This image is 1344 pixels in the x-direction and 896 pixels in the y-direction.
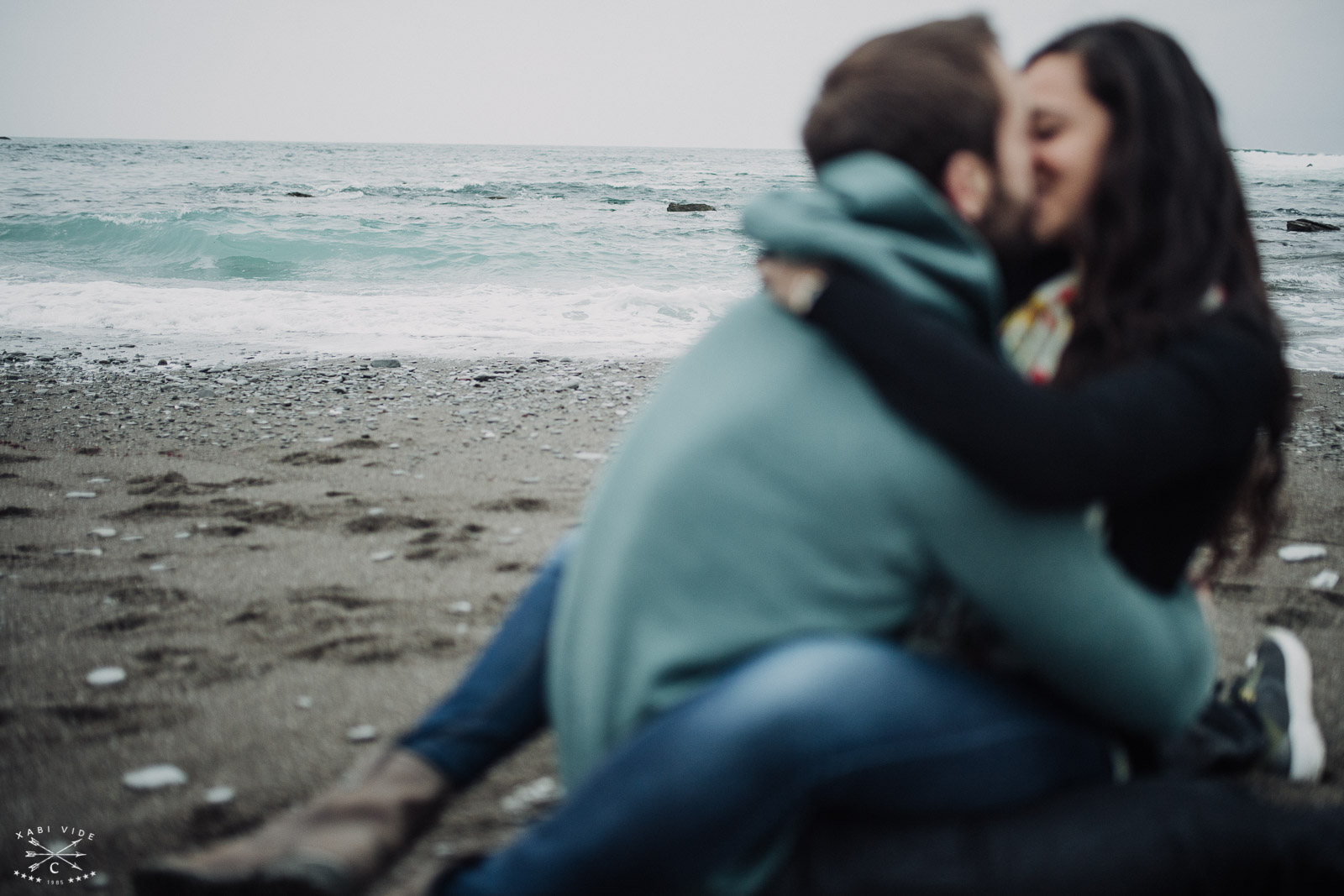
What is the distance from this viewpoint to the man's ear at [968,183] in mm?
1281

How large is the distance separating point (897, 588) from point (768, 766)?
0.30 meters

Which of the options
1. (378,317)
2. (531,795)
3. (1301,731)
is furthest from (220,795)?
(378,317)

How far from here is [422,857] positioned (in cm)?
168

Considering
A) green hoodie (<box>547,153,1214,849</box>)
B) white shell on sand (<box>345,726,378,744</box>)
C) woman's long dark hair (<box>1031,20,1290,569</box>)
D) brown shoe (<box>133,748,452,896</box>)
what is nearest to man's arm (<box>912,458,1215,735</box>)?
green hoodie (<box>547,153,1214,849</box>)

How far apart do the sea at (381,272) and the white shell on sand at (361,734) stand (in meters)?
4.47

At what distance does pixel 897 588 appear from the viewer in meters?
1.19

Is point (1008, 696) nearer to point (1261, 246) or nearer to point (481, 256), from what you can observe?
point (481, 256)

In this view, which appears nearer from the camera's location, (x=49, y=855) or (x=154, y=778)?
(x=49, y=855)

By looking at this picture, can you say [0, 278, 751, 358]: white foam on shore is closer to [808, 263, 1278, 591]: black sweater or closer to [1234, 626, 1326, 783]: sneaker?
[1234, 626, 1326, 783]: sneaker

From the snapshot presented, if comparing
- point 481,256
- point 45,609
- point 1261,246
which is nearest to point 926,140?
point 45,609

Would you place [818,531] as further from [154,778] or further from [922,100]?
[154,778]

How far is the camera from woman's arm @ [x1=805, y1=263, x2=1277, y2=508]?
1066 mm

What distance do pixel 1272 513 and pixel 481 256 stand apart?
43.4ft

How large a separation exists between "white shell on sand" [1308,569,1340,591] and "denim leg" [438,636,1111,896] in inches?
101
